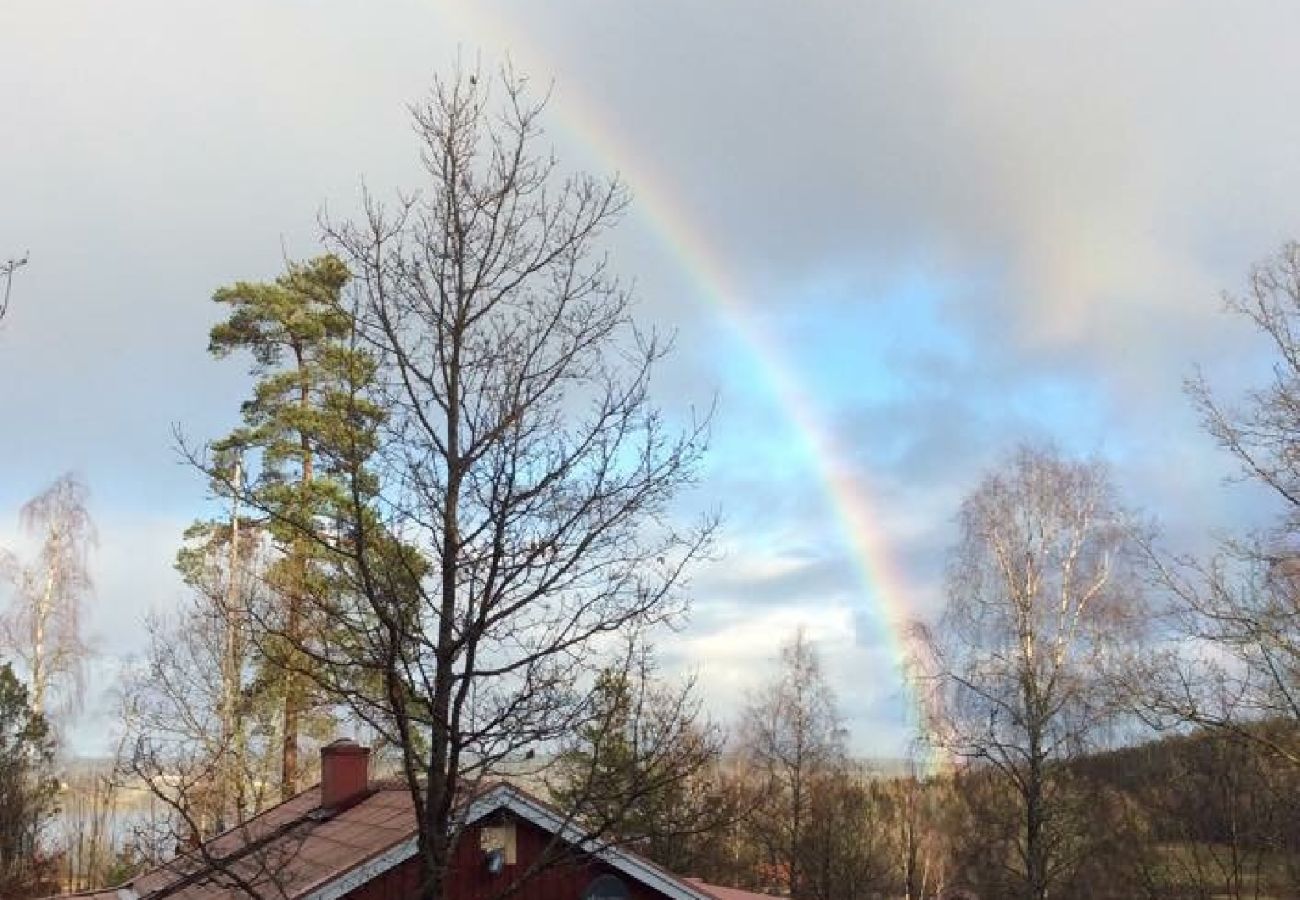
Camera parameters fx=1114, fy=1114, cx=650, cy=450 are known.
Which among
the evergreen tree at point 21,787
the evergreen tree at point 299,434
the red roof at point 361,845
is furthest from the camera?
the evergreen tree at point 21,787

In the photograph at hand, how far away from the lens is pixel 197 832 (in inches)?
241

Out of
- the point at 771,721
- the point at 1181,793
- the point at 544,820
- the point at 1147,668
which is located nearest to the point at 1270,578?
the point at 1147,668

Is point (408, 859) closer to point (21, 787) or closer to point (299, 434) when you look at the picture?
point (299, 434)

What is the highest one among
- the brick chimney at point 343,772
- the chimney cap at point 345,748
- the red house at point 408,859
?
the chimney cap at point 345,748

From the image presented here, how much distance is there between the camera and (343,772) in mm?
17188

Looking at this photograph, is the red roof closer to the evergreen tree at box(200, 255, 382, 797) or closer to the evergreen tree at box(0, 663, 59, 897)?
the evergreen tree at box(200, 255, 382, 797)

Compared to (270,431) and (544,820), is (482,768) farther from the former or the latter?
(270,431)

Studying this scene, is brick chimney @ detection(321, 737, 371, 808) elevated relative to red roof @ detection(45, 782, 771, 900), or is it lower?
elevated

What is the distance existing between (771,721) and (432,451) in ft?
124

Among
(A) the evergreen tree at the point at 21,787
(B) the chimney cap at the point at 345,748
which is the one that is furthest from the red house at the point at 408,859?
(A) the evergreen tree at the point at 21,787

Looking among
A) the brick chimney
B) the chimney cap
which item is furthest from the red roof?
the chimney cap

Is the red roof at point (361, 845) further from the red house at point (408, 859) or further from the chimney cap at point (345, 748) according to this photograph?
the chimney cap at point (345, 748)

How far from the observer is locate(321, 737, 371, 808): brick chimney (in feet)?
55.9

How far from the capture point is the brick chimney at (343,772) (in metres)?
17.0
